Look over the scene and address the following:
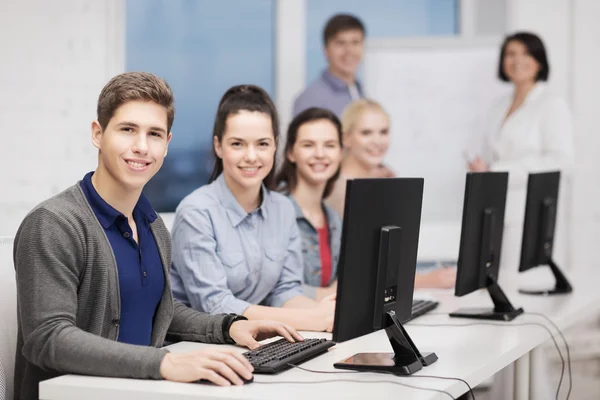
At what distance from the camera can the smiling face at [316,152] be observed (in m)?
3.14

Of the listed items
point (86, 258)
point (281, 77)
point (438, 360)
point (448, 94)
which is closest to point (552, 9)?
point (448, 94)

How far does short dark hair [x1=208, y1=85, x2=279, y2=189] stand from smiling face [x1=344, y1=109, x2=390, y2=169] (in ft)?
4.37

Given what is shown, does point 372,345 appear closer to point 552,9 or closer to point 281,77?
point 281,77

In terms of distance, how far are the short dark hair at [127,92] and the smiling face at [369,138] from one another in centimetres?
216

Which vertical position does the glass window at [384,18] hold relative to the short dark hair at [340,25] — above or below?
above

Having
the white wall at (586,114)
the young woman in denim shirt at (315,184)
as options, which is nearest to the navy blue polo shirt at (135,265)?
the young woman in denim shirt at (315,184)

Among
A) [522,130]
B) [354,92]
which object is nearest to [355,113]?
[354,92]

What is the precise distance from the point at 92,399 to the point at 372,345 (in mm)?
792

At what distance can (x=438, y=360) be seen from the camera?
6.55 feet

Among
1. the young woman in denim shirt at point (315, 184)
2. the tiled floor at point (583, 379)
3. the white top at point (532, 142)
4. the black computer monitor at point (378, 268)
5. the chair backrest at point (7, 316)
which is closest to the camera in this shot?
the black computer monitor at point (378, 268)

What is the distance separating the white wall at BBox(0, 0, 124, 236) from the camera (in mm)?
3732

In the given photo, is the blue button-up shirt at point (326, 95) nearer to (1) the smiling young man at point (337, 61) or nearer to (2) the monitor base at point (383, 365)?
(1) the smiling young man at point (337, 61)

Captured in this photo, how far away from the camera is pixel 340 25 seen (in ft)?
15.9

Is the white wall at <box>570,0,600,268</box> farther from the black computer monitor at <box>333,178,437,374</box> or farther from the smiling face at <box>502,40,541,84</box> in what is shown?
the black computer monitor at <box>333,178,437,374</box>
